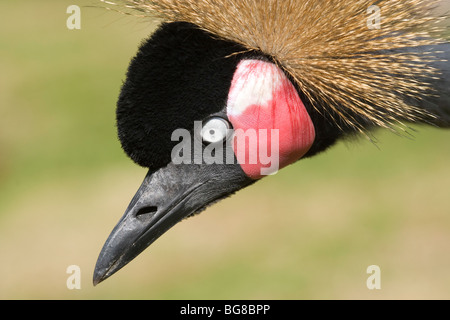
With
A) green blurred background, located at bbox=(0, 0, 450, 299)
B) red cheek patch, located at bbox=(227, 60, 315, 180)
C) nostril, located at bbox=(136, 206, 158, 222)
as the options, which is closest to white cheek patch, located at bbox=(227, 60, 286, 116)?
red cheek patch, located at bbox=(227, 60, 315, 180)

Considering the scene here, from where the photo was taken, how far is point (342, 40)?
1.42 meters

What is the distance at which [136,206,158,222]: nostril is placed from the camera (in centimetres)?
154

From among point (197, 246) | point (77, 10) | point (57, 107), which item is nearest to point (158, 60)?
point (77, 10)

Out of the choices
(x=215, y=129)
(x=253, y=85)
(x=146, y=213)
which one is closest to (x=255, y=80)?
(x=253, y=85)

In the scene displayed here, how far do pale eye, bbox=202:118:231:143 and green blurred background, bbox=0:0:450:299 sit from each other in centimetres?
201

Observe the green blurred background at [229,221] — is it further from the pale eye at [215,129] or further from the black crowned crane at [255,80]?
the pale eye at [215,129]

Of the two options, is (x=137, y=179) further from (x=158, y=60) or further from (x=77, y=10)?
(x=158, y=60)

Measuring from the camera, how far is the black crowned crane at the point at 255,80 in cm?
137

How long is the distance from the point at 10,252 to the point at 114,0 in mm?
3322

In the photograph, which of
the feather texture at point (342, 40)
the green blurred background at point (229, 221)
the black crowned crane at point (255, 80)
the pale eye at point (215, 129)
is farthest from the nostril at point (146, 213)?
the green blurred background at point (229, 221)

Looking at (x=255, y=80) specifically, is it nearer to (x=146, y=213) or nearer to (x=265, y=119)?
(x=265, y=119)

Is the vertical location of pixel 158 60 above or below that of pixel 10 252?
above

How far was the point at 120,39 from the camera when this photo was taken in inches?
301

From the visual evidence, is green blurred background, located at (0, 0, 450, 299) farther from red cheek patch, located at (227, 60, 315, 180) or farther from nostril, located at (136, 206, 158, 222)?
nostril, located at (136, 206, 158, 222)
